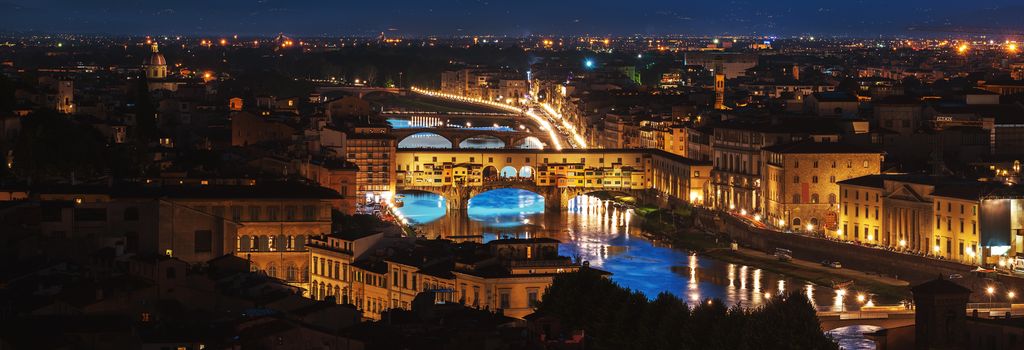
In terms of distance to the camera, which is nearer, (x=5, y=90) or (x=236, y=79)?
(x=5, y=90)

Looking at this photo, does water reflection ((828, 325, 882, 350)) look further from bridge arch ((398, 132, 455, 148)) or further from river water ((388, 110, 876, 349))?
bridge arch ((398, 132, 455, 148))

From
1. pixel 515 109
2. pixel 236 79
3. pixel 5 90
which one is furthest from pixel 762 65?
pixel 5 90

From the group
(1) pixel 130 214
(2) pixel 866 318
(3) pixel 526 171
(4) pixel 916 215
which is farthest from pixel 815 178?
(1) pixel 130 214

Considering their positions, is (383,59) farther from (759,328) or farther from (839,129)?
(759,328)

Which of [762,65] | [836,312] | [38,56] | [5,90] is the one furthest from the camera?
[762,65]

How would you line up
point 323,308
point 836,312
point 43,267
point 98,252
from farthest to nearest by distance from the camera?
point 836,312 < point 98,252 < point 43,267 < point 323,308

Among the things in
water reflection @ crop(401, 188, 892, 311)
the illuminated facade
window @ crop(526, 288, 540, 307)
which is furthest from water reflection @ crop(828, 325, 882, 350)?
the illuminated facade

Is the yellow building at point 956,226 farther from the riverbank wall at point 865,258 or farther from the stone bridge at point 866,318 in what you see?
the stone bridge at point 866,318
